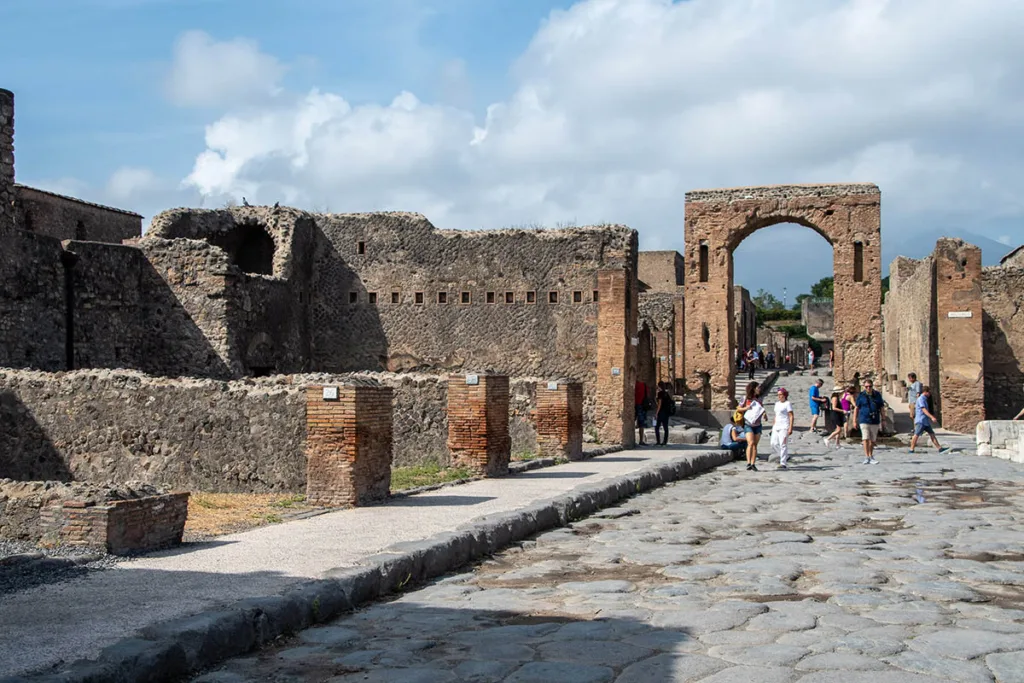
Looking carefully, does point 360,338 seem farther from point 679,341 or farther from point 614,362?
point 679,341

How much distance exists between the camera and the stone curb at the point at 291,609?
4168 millimetres

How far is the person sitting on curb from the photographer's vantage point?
17.2 metres

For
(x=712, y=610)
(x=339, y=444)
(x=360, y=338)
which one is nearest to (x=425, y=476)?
(x=339, y=444)

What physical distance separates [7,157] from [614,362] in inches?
362

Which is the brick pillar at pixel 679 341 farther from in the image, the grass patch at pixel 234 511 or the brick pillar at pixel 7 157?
the grass patch at pixel 234 511

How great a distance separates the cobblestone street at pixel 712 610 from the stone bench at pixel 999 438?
826 centimetres

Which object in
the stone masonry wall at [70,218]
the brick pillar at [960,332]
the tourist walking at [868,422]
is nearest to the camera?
the tourist walking at [868,422]

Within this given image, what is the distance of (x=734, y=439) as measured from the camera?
1728 centimetres

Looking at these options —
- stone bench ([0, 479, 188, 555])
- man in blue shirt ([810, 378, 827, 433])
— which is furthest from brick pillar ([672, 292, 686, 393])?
stone bench ([0, 479, 188, 555])

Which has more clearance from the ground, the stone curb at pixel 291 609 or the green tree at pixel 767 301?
the green tree at pixel 767 301

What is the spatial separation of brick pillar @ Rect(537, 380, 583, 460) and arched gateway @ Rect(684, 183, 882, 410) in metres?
13.5

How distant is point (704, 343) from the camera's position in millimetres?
28000

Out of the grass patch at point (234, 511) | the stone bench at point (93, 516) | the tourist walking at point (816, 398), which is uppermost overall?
the tourist walking at point (816, 398)

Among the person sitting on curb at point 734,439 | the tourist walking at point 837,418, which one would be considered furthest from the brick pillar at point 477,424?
the tourist walking at point 837,418
